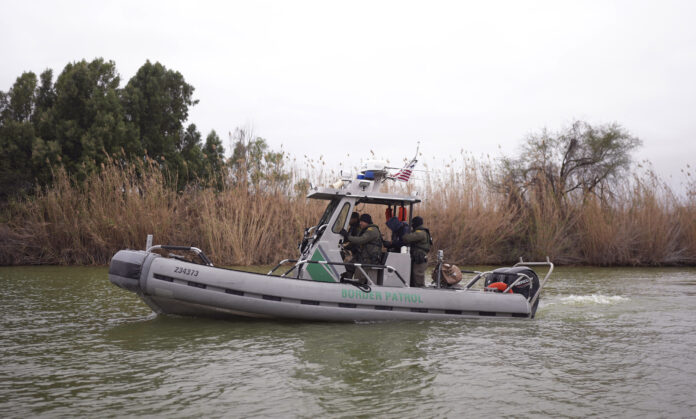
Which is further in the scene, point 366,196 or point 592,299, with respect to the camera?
point 592,299

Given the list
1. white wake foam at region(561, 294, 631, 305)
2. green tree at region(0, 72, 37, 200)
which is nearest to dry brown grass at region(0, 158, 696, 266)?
white wake foam at region(561, 294, 631, 305)

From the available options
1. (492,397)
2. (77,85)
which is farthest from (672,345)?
(77,85)

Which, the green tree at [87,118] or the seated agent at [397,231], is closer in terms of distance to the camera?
the seated agent at [397,231]

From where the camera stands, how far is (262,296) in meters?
6.92

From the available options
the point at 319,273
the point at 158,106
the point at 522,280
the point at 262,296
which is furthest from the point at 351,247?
the point at 158,106

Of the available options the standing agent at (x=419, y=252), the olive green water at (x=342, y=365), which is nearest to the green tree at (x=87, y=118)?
the olive green water at (x=342, y=365)

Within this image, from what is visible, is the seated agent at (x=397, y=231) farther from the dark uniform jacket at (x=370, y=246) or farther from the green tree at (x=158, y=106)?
the green tree at (x=158, y=106)

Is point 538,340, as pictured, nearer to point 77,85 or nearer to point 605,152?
point 605,152

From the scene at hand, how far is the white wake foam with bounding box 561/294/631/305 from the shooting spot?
372 inches

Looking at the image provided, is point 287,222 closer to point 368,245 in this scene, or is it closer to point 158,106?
point 368,245

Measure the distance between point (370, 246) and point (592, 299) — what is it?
169 inches

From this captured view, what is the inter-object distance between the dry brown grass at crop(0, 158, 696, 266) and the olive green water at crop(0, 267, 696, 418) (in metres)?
5.27

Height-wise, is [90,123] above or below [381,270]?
A: above

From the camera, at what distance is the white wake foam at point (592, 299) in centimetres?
945
